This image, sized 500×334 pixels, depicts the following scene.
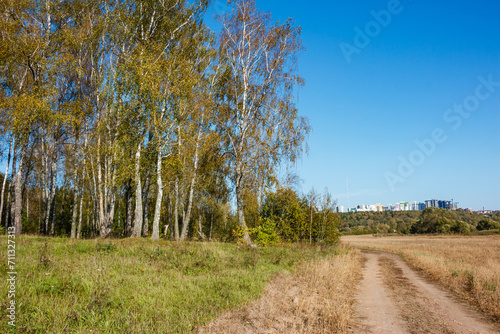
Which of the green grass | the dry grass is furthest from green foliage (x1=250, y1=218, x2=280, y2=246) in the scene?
the dry grass

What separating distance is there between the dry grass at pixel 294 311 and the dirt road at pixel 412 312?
476 mm

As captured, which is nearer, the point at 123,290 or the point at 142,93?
the point at 123,290

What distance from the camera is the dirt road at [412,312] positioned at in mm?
6512

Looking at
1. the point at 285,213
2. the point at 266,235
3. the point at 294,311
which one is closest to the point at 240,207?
the point at 266,235

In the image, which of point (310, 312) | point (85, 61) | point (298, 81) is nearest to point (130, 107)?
point (85, 61)

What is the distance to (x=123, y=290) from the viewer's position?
20.8ft

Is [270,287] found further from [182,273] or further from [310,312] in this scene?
[182,273]

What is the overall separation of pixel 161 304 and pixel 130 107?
584 inches

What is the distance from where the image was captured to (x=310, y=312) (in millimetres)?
6887

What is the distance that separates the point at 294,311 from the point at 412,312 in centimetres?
349

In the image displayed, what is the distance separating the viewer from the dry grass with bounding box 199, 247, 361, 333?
5641 millimetres

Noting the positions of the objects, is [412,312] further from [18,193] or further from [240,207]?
[18,193]

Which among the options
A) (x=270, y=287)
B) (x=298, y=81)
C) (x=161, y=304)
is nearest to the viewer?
(x=161, y=304)

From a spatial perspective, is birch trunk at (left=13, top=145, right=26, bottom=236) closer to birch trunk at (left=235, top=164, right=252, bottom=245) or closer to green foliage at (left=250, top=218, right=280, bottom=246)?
birch trunk at (left=235, top=164, right=252, bottom=245)
